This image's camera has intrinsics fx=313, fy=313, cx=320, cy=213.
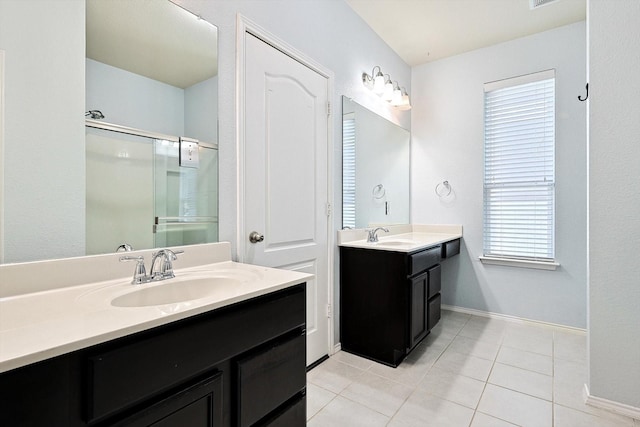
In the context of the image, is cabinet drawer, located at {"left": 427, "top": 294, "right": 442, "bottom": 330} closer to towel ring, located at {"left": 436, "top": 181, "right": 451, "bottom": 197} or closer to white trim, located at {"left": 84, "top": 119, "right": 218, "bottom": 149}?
towel ring, located at {"left": 436, "top": 181, "right": 451, "bottom": 197}

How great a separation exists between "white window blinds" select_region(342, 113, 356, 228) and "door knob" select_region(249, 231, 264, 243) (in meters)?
0.88

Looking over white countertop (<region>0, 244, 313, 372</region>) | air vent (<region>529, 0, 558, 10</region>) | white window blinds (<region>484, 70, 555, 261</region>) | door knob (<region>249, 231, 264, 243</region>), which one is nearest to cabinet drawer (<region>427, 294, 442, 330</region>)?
white window blinds (<region>484, 70, 555, 261</region>)

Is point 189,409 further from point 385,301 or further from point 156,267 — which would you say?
point 385,301

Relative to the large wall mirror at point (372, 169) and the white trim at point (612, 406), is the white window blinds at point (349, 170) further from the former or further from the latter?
the white trim at point (612, 406)

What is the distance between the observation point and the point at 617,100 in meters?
1.63

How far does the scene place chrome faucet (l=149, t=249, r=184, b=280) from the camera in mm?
1175

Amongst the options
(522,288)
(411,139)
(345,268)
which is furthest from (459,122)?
(345,268)

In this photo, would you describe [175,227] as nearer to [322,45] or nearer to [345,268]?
[345,268]

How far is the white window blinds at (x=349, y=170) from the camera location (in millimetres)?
2432

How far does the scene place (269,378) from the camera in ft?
3.41

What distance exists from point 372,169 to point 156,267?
6.68ft

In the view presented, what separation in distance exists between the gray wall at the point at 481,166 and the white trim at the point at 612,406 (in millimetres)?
1281

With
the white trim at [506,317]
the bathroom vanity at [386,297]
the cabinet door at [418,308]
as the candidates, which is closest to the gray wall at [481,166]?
the white trim at [506,317]

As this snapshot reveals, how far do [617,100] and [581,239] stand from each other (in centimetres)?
151
